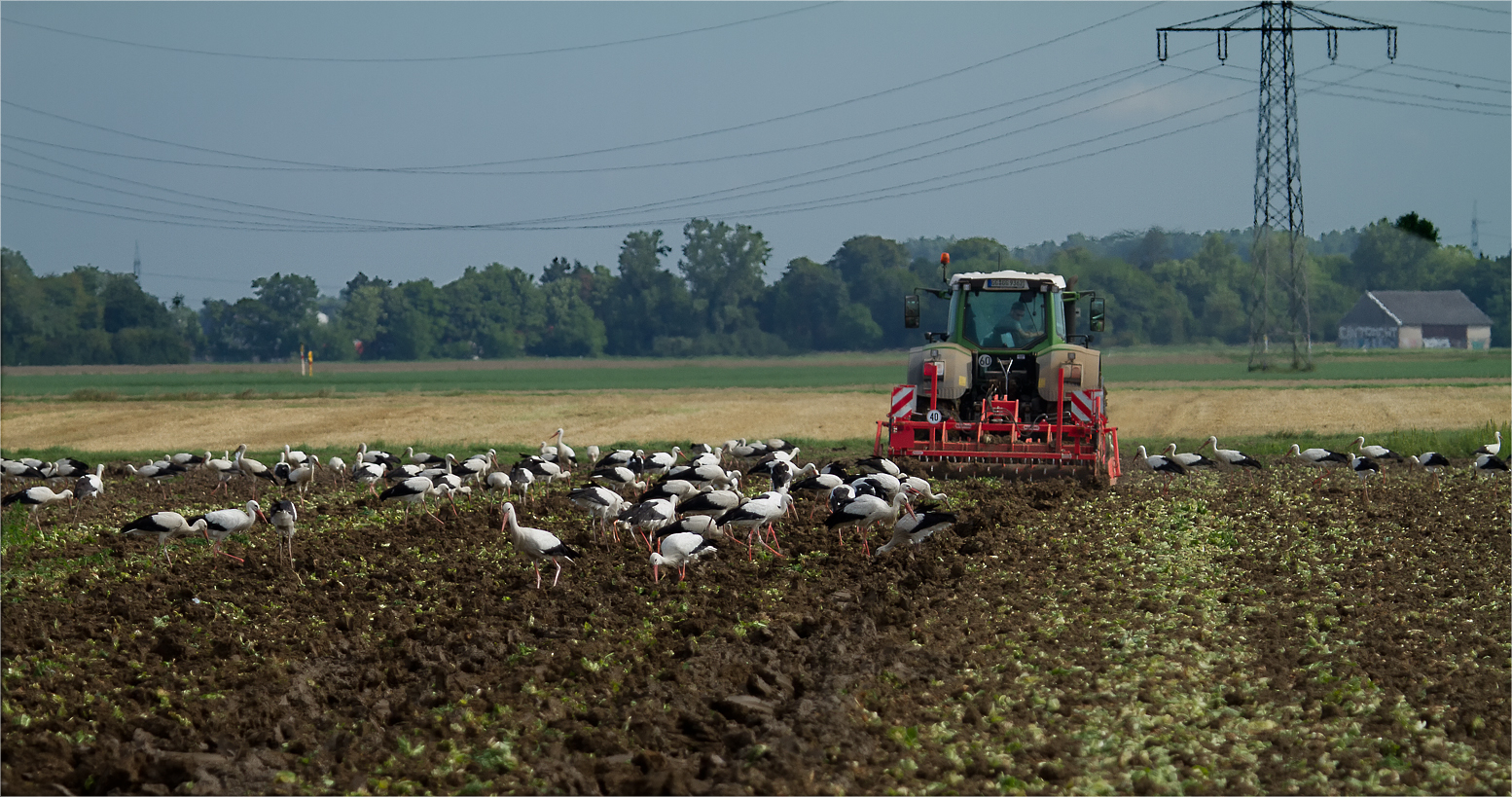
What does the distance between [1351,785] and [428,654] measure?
6.33 m

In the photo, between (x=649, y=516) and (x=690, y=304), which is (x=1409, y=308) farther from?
(x=649, y=516)

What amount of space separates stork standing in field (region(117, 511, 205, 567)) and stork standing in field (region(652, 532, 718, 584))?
561cm

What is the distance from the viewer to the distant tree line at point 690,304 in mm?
98312

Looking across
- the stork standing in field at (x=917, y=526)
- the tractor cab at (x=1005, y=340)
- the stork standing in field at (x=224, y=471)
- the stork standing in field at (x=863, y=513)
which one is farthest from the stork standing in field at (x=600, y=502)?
the stork standing in field at (x=224, y=471)

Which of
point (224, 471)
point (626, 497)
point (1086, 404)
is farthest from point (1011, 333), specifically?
point (224, 471)

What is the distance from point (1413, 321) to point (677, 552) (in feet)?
353

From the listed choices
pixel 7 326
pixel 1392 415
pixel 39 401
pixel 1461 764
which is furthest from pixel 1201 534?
pixel 7 326

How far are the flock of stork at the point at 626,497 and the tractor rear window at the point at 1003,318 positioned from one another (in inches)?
158

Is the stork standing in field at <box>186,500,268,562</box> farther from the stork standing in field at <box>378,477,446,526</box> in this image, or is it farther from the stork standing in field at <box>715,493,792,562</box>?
the stork standing in field at <box>715,493,792,562</box>

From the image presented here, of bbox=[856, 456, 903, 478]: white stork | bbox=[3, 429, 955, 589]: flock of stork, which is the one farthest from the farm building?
bbox=[856, 456, 903, 478]: white stork

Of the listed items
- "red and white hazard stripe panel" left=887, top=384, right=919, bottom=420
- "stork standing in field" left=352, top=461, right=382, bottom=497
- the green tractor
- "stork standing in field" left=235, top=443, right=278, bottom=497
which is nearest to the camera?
"stork standing in field" left=352, top=461, right=382, bottom=497

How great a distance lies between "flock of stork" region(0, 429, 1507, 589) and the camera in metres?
13.6

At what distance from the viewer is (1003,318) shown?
2227 centimetres

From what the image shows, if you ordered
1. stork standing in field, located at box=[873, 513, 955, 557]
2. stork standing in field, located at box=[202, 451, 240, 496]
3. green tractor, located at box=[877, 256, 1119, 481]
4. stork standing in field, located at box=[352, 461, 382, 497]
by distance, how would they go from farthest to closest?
stork standing in field, located at box=[202, 451, 240, 496], green tractor, located at box=[877, 256, 1119, 481], stork standing in field, located at box=[352, 461, 382, 497], stork standing in field, located at box=[873, 513, 955, 557]
